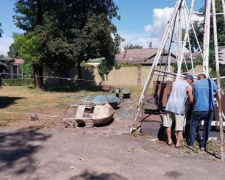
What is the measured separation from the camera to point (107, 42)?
22.5m

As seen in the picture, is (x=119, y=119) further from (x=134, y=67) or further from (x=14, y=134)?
(x=134, y=67)

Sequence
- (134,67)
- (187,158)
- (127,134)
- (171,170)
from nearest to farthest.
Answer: (171,170) → (187,158) → (127,134) → (134,67)

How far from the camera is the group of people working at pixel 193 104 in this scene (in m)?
6.59

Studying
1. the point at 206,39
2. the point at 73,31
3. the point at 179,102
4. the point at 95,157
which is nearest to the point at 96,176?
the point at 95,157

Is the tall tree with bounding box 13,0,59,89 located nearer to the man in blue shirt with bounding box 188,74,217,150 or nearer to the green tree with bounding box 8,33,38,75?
the green tree with bounding box 8,33,38,75

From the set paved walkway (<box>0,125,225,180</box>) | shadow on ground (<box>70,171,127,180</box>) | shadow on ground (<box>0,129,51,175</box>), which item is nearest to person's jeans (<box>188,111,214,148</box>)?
paved walkway (<box>0,125,225,180</box>)

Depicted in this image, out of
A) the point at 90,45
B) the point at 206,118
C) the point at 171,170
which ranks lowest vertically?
the point at 171,170

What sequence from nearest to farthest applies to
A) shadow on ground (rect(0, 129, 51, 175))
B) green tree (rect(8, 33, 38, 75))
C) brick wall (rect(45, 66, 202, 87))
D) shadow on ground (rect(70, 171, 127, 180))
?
1. shadow on ground (rect(70, 171, 127, 180))
2. shadow on ground (rect(0, 129, 51, 175))
3. green tree (rect(8, 33, 38, 75))
4. brick wall (rect(45, 66, 202, 87))

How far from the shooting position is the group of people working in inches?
259

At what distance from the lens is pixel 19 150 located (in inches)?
260

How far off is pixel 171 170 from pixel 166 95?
373 cm

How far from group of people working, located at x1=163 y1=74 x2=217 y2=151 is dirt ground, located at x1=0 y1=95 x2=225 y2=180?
403 millimetres

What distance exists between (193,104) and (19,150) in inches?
169

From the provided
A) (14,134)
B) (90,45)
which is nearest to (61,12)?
(90,45)
